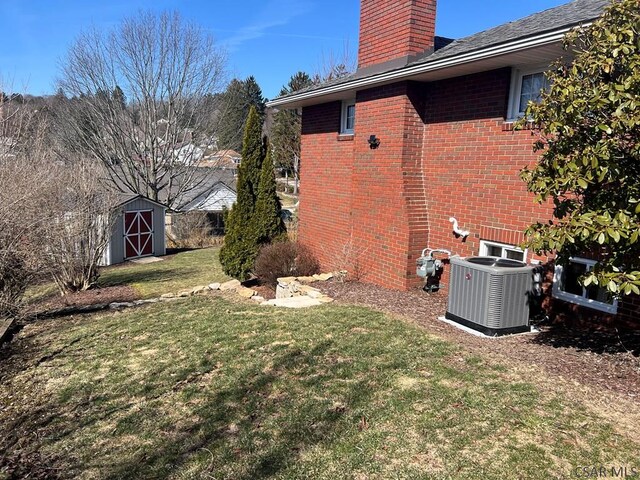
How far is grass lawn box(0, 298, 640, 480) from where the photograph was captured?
3.38 m

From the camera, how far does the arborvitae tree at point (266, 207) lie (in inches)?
484

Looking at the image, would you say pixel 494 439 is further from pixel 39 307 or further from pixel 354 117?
pixel 39 307

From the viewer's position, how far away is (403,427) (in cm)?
375

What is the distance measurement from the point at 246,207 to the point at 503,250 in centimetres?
705

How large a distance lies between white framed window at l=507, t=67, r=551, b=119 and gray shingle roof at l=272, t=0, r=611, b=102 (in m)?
0.61

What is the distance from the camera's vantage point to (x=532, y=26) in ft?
23.3

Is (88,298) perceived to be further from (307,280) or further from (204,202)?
(204,202)

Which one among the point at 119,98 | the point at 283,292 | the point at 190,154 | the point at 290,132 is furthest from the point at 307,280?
the point at 290,132

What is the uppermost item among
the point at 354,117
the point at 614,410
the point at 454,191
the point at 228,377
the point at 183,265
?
the point at 354,117

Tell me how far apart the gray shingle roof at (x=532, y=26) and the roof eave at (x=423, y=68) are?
0.06 meters

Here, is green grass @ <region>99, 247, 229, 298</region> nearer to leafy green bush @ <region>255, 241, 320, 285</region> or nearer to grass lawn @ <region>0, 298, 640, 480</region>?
leafy green bush @ <region>255, 241, 320, 285</region>

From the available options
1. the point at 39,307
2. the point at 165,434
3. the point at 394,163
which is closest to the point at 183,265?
the point at 39,307

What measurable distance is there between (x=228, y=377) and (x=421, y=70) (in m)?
5.81

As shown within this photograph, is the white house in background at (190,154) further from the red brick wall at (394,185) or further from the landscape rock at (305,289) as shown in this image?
the landscape rock at (305,289)
